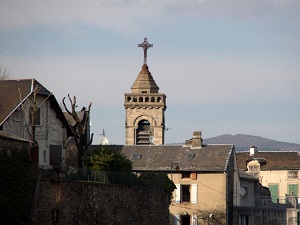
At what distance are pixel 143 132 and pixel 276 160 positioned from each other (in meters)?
21.4

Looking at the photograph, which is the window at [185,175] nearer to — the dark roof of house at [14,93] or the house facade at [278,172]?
the house facade at [278,172]

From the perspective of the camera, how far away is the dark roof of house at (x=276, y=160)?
9062 cm

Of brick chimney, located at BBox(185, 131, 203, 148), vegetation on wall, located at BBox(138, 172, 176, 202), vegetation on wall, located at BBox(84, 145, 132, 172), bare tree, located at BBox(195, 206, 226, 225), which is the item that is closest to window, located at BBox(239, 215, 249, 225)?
bare tree, located at BBox(195, 206, 226, 225)

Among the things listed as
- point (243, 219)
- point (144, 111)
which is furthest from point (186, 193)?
point (144, 111)

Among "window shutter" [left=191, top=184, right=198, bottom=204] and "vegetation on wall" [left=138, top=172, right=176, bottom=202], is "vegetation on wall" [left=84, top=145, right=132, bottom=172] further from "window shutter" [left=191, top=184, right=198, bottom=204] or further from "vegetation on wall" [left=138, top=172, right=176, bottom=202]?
"window shutter" [left=191, top=184, right=198, bottom=204]

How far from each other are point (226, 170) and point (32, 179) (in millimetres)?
29351

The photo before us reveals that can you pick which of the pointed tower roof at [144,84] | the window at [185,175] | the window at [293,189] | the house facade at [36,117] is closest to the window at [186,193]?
the window at [185,175]

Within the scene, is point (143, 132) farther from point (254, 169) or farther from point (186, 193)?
point (186, 193)

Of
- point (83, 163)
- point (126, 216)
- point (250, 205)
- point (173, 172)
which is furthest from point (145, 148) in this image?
point (126, 216)

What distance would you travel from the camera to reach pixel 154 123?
109500mm

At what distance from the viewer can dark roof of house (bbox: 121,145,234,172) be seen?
7284 cm

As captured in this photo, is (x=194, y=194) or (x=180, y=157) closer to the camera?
(x=194, y=194)

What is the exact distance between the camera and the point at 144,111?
361 feet

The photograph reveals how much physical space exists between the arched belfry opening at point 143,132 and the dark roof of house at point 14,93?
165ft
